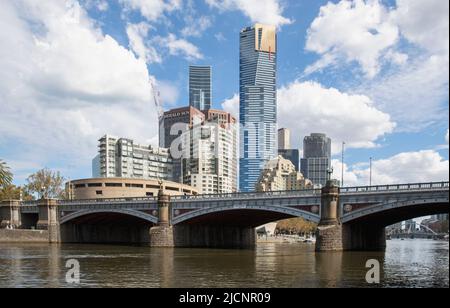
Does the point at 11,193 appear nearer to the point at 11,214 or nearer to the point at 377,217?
the point at 11,214

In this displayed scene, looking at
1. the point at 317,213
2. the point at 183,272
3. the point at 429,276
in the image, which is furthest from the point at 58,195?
the point at 429,276

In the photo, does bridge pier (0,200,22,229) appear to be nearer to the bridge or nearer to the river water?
the bridge

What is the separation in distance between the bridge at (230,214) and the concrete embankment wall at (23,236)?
207cm

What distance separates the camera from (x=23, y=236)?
306 ft

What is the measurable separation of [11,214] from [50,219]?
511 inches

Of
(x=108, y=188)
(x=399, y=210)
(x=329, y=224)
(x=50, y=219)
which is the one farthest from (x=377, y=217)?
(x=108, y=188)

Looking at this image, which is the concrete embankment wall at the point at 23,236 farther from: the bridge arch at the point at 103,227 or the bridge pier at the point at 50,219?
the bridge arch at the point at 103,227

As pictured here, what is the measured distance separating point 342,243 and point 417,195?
39.1 feet

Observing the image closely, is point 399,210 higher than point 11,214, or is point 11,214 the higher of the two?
point 399,210

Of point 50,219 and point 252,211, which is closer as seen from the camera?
point 252,211

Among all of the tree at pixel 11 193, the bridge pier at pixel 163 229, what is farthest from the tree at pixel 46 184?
the bridge pier at pixel 163 229

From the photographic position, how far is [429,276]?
127 feet

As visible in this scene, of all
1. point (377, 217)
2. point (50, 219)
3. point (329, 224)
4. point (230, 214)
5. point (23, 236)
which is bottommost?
point (23, 236)
